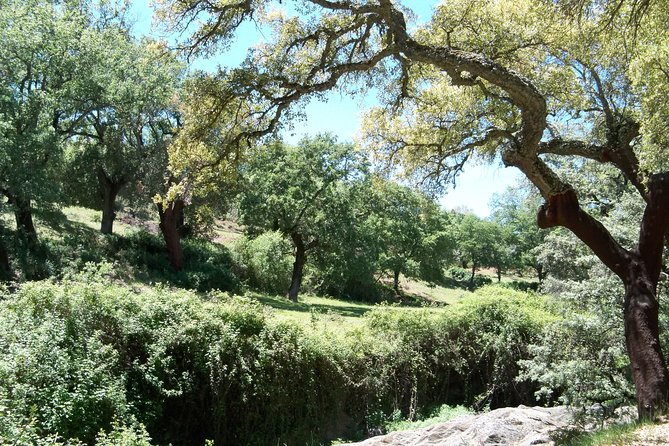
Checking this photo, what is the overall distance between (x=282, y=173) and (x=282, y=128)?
2133 centimetres

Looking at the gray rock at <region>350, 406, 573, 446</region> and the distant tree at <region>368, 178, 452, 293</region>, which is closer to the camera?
the gray rock at <region>350, 406, 573, 446</region>

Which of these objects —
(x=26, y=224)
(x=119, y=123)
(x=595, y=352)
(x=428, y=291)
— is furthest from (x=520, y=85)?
(x=428, y=291)

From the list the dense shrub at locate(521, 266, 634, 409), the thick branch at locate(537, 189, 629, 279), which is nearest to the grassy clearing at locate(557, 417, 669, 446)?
the thick branch at locate(537, 189, 629, 279)

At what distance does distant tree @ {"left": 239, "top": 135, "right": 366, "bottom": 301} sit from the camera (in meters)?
30.5

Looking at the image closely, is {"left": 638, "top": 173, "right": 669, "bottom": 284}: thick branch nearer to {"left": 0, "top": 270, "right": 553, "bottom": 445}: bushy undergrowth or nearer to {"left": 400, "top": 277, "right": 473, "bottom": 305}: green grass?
{"left": 0, "top": 270, "right": 553, "bottom": 445}: bushy undergrowth

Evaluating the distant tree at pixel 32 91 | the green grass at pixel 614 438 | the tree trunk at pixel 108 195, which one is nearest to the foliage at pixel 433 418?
the green grass at pixel 614 438

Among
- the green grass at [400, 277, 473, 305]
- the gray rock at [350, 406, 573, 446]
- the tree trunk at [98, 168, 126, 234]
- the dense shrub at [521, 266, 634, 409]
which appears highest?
the tree trunk at [98, 168, 126, 234]

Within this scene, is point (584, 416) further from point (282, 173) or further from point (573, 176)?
point (282, 173)

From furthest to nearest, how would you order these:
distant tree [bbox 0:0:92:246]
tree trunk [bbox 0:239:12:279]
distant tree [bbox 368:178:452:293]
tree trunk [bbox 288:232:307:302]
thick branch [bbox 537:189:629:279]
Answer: distant tree [bbox 368:178:452:293], tree trunk [bbox 288:232:307:302], tree trunk [bbox 0:239:12:279], distant tree [bbox 0:0:92:246], thick branch [bbox 537:189:629:279]

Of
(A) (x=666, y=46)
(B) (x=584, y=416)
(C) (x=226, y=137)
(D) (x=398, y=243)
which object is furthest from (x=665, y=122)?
(D) (x=398, y=243)

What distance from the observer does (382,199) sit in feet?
122

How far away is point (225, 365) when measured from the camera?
10.9 metres

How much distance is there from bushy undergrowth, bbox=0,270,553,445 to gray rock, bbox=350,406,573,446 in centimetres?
247

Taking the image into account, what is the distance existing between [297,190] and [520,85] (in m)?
24.0
